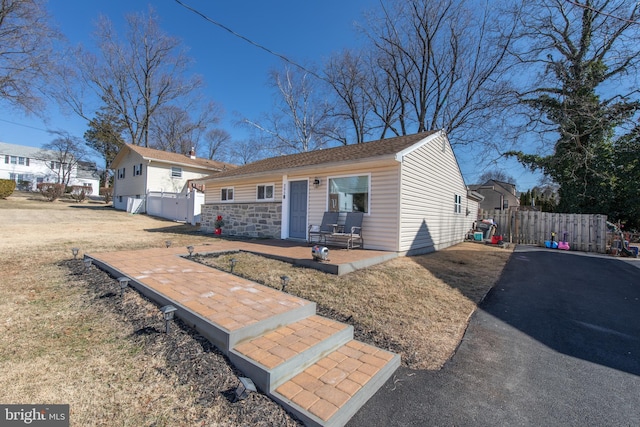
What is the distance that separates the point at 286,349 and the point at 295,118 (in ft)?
68.3

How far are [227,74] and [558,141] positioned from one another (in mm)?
17718

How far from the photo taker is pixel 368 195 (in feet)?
25.8

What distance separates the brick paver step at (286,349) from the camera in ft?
7.51

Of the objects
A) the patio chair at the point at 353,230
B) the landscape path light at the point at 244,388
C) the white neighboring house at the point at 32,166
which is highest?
the white neighboring house at the point at 32,166

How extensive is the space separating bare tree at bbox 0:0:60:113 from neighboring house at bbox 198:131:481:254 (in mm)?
10481

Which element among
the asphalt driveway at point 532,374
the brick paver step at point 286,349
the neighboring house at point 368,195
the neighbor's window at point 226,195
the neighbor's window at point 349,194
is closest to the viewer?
the asphalt driveway at point 532,374

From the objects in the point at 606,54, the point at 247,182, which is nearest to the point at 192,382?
the point at 247,182

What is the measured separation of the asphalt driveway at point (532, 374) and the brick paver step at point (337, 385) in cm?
10

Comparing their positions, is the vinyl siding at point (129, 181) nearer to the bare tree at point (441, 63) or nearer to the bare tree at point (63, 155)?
the bare tree at point (63, 155)

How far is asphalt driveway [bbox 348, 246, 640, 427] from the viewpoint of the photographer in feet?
7.04

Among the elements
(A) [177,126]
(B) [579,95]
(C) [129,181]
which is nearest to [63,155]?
(A) [177,126]

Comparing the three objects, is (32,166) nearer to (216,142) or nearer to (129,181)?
(216,142)

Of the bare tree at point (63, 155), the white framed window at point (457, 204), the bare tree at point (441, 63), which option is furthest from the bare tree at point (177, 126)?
the white framed window at point (457, 204)

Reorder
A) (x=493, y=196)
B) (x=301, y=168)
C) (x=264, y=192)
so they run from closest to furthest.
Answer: (x=301, y=168) → (x=264, y=192) → (x=493, y=196)
